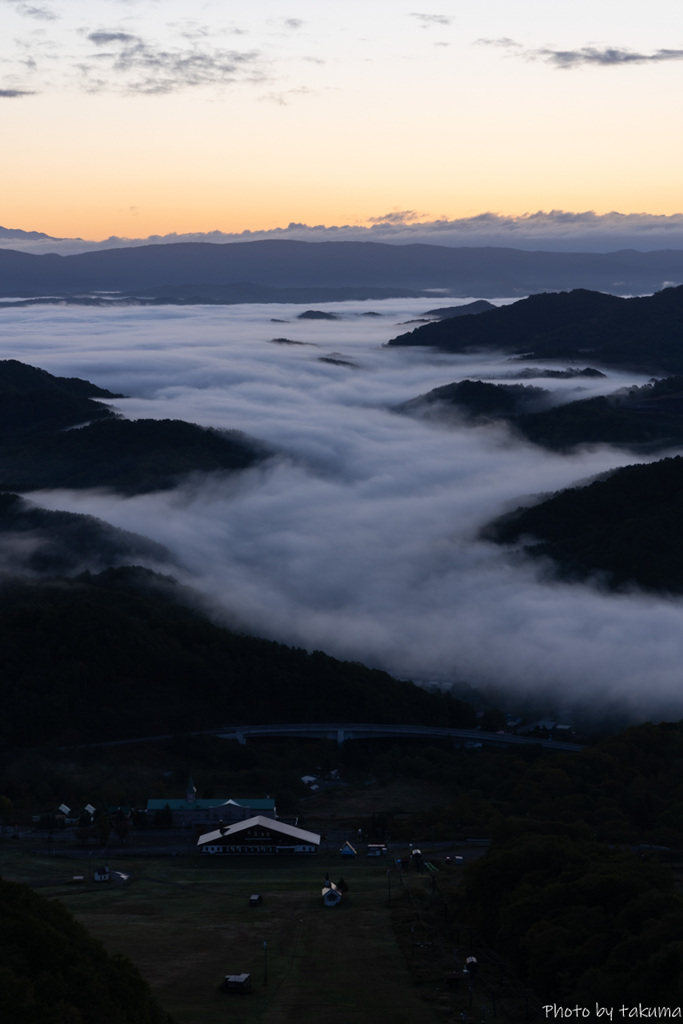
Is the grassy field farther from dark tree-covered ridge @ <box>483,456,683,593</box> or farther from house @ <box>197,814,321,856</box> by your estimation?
dark tree-covered ridge @ <box>483,456,683,593</box>

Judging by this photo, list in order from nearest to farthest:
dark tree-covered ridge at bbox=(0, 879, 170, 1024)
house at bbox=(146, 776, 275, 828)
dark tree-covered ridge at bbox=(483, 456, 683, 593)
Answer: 1. dark tree-covered ridge at bbox=(0, 879, 170, 1024)
2. house at bbox=(146, 776, 275, 828)
3. dark tree-covered ridge at bbox=(483, 456, 683, 593)

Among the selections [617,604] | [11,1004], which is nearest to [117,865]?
[11,1004]

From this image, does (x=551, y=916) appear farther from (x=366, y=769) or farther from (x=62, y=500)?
(x=62, y=500)

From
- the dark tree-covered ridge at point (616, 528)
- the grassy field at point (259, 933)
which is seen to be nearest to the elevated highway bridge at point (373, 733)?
the grassy field at point (259, 933)

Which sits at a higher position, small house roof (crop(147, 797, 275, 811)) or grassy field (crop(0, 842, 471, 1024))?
grassy field (crop(0, 842, 471, 1024))

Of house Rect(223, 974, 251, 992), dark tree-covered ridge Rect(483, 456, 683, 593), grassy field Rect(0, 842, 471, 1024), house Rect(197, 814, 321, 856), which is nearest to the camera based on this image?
grassy field Rect(0, 842, 471, 1024)

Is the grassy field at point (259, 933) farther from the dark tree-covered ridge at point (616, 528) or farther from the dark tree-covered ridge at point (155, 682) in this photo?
the dark tree-covered ridge at point (616, 528)

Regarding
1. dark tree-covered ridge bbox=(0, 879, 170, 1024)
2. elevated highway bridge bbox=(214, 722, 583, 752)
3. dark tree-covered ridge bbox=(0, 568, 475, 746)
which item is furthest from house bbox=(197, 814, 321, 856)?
elevated highway bridge bbox=(214, 722, 583, 752)
